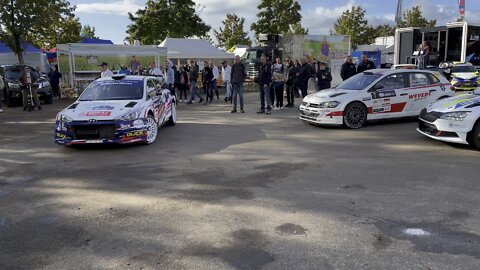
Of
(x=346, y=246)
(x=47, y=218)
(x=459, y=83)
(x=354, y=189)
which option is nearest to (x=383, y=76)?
(x=354, y=189)

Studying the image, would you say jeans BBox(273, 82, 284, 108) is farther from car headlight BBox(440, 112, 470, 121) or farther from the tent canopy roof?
the tent canopy roof

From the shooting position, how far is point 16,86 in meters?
18.6

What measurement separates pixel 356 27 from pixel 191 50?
4111 centimetres

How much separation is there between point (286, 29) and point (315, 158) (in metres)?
42.1

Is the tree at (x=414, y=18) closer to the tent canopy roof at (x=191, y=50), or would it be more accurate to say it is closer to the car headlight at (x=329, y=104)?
the tent canopy roof at (x=191, y=50)

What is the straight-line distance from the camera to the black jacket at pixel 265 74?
13891 mm

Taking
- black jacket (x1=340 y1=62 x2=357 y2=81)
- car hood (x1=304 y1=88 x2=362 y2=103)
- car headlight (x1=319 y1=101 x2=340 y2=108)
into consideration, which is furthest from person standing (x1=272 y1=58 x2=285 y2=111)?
car headlight (x1=319 y1=101 x2=340 y2=108)

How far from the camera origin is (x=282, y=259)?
13.1 feet

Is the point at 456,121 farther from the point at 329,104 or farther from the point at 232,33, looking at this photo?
the point at 232,33

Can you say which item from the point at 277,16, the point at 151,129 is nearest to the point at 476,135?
the point at 151,129

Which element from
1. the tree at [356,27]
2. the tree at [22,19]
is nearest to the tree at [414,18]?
the tree at [356,27]

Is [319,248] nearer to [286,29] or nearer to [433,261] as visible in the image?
[433,261]

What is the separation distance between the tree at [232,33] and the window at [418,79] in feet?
162

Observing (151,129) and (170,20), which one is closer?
(151,129)
